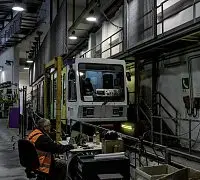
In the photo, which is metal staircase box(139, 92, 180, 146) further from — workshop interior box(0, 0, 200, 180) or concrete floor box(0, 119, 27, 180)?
concrete floor box(0, 119, 27, 180)

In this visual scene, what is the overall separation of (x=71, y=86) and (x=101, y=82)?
97 centimetres

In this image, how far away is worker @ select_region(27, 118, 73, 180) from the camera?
484 centimetres

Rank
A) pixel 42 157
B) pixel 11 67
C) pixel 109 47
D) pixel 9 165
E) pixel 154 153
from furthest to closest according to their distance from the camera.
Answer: pixel 11 67 < pixel 109 47 < pixel 9 165 < pixel 42 157 < pixel 154 153

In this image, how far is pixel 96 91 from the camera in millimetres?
9266

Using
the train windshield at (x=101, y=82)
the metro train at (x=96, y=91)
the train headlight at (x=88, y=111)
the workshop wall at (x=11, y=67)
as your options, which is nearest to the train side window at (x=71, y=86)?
the metro train at (x=96, y=91)

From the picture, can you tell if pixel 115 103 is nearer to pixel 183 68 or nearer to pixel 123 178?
pixel 183 68

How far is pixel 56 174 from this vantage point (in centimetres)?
516

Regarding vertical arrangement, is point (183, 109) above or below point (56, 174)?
above

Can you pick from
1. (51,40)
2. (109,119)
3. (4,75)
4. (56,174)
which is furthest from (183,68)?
(4,75)

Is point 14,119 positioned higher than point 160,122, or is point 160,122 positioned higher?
point 160,122

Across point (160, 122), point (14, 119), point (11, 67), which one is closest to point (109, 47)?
point (14, 119)

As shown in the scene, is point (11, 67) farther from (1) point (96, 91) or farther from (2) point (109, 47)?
(1) point (96, 91)

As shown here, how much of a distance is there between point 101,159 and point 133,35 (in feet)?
22.3

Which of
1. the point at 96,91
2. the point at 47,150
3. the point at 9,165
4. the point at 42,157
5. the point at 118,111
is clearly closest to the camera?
the point at 47,150
